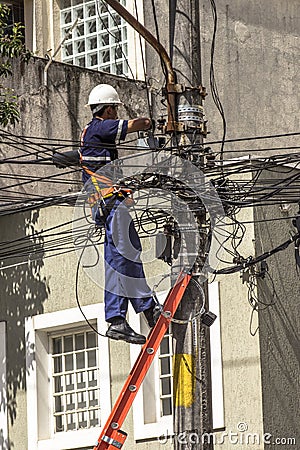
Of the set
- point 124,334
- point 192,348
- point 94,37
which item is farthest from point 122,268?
point 94,37

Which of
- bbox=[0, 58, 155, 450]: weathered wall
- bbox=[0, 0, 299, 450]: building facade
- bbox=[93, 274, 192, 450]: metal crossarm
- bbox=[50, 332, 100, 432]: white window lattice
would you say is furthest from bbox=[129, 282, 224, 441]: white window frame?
bbox=[93, 274, 192, 450]: metal crossarm

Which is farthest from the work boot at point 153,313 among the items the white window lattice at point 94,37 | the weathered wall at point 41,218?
the white window lattice at point 94,37

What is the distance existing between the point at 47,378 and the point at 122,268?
6216mm

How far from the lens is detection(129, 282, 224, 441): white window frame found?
56.3ft

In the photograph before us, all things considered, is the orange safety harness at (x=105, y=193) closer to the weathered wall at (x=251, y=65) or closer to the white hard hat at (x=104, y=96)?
the white hard hat at (x=104, y=96)

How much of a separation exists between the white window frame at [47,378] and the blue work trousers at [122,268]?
16.8ft

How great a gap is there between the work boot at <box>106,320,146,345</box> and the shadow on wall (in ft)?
19.2

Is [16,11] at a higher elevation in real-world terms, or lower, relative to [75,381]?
higher

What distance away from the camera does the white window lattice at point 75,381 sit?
61.3ft

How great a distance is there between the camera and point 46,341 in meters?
19.1

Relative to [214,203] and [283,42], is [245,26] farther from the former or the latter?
[214,203]

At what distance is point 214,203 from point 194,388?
5.44 ft

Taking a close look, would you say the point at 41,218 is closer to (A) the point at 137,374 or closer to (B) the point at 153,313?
(B) the point at 153,313

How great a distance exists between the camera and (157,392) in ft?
59.1
